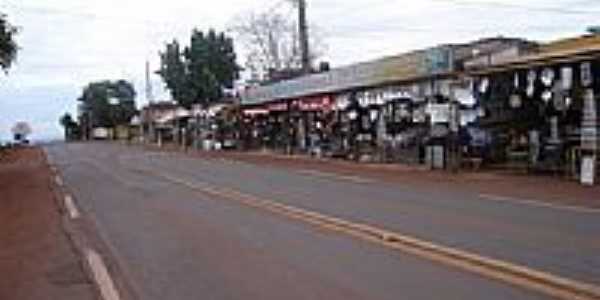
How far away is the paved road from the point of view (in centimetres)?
1048

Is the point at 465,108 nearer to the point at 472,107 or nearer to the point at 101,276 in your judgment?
the point at 472,107

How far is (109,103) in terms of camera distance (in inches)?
6260

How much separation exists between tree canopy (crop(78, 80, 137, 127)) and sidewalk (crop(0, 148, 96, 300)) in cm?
13121

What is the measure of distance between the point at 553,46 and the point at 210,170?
1325cm

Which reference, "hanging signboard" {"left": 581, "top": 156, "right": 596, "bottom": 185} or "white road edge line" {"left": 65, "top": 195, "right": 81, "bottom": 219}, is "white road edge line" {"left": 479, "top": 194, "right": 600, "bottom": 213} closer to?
"hanging signboard" {"left": 581, "top": 156, "right": 596, "bottom": 185}

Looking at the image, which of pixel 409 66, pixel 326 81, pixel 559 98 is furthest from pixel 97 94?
pixel 559 98

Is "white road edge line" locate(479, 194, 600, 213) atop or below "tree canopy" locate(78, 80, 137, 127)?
below

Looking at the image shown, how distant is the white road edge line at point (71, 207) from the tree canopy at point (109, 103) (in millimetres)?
129855

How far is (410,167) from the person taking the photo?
37312mm

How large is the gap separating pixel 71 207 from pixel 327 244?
11.4 metres

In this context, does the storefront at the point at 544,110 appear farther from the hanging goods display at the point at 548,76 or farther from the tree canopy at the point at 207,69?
the tree canopy at the point at 207,69

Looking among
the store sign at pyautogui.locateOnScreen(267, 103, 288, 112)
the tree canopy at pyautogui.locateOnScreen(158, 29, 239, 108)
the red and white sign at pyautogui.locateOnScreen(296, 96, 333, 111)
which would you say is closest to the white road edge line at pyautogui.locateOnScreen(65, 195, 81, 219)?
the red and white sign at pyautogui.locateOnScreen(296, 96, 333, 111)

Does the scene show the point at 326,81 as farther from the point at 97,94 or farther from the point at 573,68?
the point at 97,94

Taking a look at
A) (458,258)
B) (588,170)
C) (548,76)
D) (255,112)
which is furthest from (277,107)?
(458,258)
